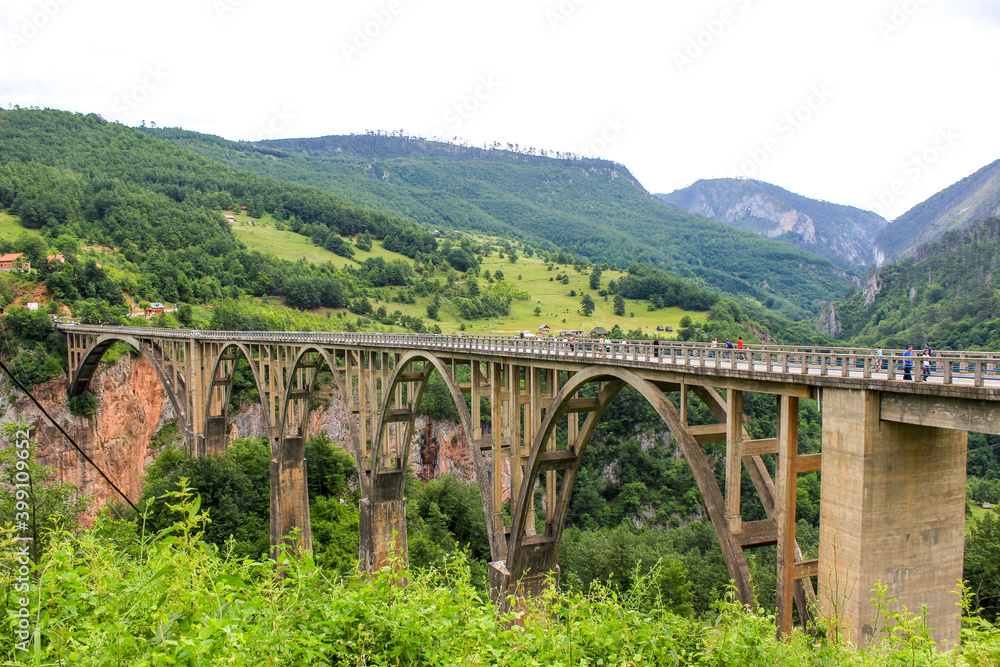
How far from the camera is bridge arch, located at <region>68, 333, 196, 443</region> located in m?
45.6

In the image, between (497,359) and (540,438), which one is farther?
(497,359)

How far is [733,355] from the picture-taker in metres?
14.2

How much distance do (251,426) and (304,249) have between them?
6862cm

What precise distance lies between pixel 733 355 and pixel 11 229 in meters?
98.6

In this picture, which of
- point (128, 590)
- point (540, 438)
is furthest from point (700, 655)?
point (540, 438)

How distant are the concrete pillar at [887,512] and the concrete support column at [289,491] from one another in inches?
1290

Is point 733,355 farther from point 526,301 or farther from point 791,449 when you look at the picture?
point 526,301

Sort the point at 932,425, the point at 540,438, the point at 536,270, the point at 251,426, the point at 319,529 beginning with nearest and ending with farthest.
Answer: the point at 932,425
the point at 540,438
the point at 319,529
the point at 251,426
the point at 536,270

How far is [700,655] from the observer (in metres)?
7.16

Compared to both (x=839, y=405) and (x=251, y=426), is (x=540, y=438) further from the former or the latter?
(x=251, y=426)

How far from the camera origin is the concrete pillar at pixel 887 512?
11.3 m

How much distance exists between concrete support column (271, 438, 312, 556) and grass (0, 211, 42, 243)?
61.4 metres

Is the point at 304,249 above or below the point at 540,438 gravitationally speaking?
above

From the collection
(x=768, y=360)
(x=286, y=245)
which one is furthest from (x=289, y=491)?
(x=286, y=245)
